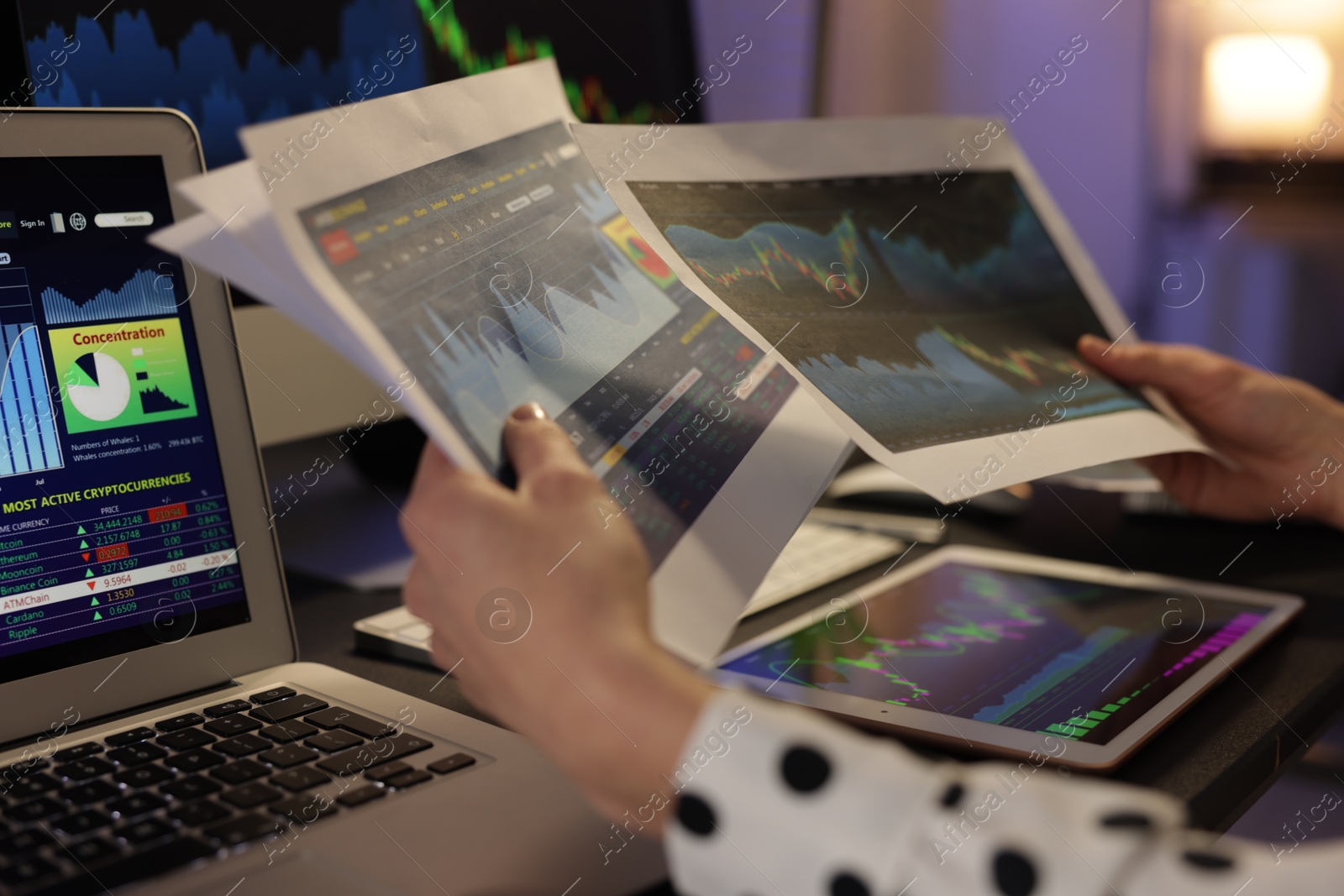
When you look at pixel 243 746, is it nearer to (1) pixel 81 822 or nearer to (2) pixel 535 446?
(1) pixel 81 822

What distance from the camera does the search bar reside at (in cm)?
55

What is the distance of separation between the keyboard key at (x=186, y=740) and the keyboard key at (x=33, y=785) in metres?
0.05

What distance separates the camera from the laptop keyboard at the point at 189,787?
39cm

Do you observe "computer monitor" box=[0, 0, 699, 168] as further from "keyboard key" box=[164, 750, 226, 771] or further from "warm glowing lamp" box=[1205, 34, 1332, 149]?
"warm glowing lamp" box=[1205, 34, 1332, 149]

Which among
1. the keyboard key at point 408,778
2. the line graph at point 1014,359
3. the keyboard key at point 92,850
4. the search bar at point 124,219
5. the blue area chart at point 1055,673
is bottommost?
the blue area chart at point 1055,673

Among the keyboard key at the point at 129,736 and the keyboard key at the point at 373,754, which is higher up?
the keyboard key at the point at 129,736

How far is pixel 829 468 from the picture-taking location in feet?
1.82

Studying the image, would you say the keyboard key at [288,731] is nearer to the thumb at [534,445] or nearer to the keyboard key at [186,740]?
the keyboard key at [186,740]

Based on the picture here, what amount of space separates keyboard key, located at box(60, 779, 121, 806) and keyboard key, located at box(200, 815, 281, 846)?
0.19 ft

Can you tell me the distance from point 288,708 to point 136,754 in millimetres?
75

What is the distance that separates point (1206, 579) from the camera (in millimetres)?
758

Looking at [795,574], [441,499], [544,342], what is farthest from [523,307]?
[795,574]

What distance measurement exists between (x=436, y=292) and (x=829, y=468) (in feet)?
0.74

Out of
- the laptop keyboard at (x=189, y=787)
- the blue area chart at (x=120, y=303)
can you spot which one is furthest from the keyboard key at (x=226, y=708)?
the blue area chart at (x=120, y=303)
